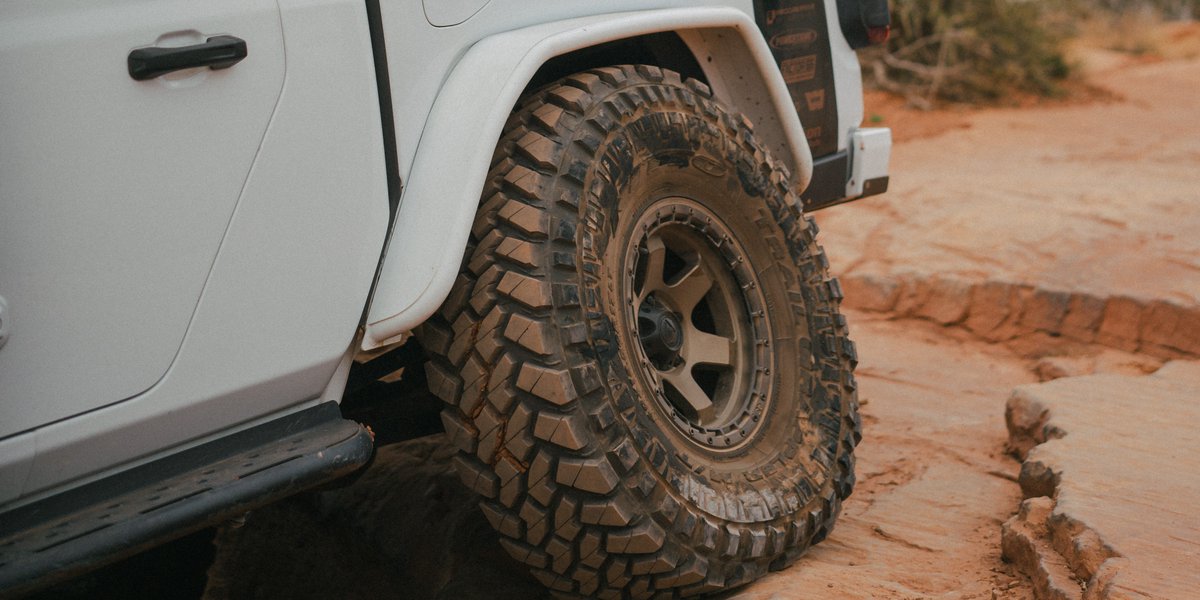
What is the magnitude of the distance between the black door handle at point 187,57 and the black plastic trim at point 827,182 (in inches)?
69.7

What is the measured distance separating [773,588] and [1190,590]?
29.4 inches

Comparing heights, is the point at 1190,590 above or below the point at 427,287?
below

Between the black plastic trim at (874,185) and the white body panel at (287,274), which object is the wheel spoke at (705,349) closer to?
the white body panel at (287,274)

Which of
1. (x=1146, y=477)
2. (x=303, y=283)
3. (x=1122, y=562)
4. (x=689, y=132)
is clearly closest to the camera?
(x=303, y=283)

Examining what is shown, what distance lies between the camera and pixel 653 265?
2.37m

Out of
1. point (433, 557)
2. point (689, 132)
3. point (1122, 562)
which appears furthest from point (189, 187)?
point (1122, 562)

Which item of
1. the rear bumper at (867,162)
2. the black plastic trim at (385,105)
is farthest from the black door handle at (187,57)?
the rear bumper at (867,162)

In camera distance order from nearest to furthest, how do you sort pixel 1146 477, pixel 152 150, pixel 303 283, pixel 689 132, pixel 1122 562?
pixel 152 150, pixel 303 283, pixel 1122 562, pixel 689 132, pixel 1146 477

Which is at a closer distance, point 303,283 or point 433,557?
point 303,283

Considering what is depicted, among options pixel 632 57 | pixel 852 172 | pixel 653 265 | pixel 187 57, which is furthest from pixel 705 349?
pixel 187 57

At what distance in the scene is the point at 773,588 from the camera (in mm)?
2221

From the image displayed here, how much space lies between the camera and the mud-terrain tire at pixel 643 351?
1924 mm

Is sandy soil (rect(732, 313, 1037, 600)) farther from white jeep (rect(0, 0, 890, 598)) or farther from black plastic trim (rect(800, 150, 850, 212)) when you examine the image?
black plastic trim (rect(800, 150, 850, 212))

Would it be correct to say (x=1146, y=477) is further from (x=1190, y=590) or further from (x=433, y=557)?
(x=433, y=557)
